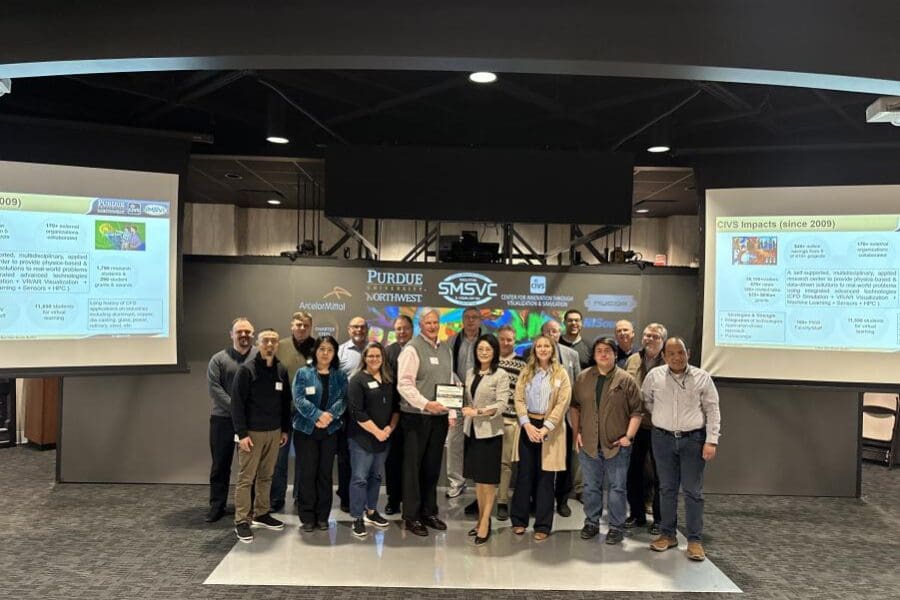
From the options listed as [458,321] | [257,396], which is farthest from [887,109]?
[257,396]

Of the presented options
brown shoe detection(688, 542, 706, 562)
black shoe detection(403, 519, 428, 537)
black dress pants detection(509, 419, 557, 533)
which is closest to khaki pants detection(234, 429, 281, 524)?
black shoe detection(403, 519, 428, 537)

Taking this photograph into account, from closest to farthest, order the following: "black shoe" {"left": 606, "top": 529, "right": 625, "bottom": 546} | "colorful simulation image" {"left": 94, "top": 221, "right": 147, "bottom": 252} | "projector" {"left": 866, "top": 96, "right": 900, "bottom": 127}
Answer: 1. "projector" {"left": 866, "top": 96, "right": 900, "bottom": 127}
2. "black shoe" {"left": 606, "top": 529, "right": 625, "bottom": 546}
3. "colorful simulation image" {"left": 94, "top": 221, "right": 147, "bottom": 252}

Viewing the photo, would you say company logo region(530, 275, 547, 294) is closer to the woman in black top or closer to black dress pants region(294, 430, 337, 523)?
the woman in black top

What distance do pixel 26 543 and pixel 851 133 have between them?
286 inches

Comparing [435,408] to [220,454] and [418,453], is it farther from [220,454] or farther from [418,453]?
[220,454]

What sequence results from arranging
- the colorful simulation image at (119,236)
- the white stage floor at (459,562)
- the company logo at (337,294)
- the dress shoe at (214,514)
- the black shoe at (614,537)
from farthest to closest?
the company logo at (337,294), the colorful simulation image at (119,236), the dress shoe at (214,514), the black shoe at (614,537), the white stage floor at (459,562)

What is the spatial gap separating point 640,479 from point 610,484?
1.59 ft

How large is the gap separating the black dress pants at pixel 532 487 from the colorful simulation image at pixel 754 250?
237 centimetres

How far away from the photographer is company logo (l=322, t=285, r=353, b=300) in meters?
5.68

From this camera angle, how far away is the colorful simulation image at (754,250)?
16.5 ft

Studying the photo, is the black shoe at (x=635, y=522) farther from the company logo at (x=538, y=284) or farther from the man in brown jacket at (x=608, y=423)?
the company logo at (x=538, y=284)

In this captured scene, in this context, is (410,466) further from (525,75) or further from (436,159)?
(525,75)

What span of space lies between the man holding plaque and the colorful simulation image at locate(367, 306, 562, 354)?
4.42 ft

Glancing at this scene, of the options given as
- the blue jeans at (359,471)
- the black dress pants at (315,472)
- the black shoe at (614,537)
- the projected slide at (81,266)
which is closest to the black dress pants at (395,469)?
the blue jeans at (359,471)
